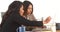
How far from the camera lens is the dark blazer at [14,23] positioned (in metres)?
1.47

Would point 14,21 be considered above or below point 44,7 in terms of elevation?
below

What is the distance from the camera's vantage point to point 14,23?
154 cm

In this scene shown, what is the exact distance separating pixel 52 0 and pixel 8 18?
1.37 meters

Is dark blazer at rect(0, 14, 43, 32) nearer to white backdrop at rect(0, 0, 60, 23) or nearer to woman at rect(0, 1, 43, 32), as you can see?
woman at rect(0, 1, 43, 32)

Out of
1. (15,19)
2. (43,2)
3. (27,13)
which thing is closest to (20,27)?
(15,19)

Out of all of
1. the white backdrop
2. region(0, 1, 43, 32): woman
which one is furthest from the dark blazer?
the white backdrop

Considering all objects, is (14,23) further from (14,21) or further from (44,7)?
(44,7)

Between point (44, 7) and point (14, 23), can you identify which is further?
point (44, 7)

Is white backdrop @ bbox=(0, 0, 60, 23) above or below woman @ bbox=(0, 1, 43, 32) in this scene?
above

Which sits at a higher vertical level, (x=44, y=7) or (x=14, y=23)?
(x=44, y=7)

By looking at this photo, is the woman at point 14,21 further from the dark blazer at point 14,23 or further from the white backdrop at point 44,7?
the white backdrop at point 44,7

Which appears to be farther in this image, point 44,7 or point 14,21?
point 44,7

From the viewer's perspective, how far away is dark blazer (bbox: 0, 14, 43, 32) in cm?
147

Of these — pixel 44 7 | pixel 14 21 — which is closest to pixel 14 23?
pixel 14 21
